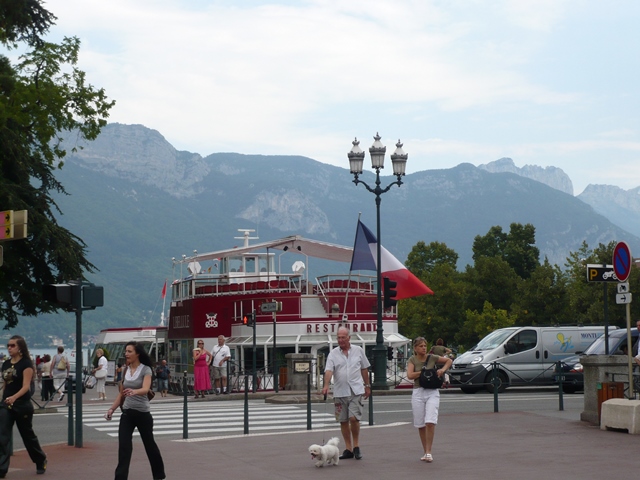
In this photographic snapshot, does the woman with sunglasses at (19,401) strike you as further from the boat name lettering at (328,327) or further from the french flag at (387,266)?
the boat name lettering at (328,327)

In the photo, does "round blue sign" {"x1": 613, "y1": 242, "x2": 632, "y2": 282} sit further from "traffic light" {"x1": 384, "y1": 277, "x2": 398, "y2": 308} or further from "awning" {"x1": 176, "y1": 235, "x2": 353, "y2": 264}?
"awning" {"x1": 176, "y1": 235, "x2": 353, "y2": 264}

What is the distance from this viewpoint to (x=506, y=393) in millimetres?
30281

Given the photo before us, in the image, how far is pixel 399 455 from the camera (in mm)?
14477

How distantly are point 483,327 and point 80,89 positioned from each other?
156ft

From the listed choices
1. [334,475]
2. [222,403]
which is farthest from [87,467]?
[222,403]

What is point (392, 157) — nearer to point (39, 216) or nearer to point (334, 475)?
point (39, 216)

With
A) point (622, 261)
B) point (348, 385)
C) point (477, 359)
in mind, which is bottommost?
point (477, 359)

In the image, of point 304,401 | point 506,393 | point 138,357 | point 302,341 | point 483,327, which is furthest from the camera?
point 483,327

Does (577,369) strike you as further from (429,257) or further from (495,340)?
(429,257)

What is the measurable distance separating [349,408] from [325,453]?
1055mm

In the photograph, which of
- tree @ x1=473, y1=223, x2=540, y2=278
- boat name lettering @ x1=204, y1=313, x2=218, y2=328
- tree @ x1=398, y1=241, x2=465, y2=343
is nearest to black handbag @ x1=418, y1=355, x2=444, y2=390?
boat name lettering @ x1=204, y1=313, x2=218, y2=328

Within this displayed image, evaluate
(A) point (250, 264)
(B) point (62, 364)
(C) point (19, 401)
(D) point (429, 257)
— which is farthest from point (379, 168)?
(D) point (429, 257)

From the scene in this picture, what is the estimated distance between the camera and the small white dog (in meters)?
12.9

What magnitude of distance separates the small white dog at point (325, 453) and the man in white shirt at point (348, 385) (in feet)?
2.46
